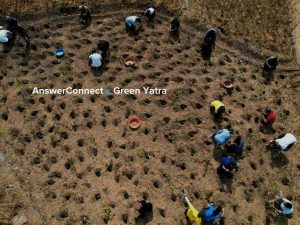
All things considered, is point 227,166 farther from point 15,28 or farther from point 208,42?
point 15,28

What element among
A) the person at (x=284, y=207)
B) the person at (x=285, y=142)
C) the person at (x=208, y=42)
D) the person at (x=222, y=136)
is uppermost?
the person at (x=208, y=42)

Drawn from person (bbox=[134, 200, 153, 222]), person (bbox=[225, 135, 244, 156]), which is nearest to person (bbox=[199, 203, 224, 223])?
person (bbox=[134, 200, 153, 222])

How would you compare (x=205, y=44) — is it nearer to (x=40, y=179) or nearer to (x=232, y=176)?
(x=232, y=176)

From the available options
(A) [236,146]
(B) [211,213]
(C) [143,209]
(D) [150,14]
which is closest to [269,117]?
(A) [236,146]

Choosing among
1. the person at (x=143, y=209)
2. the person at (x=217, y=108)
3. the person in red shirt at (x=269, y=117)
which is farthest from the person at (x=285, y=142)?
the person at (x=143, y=209)

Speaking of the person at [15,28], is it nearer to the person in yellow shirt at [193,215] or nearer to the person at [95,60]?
the person at [95,60]

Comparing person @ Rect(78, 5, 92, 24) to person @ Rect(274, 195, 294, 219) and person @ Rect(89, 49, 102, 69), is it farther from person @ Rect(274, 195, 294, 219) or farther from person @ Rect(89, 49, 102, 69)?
person @ Rect(274, 195, 294, 219)
